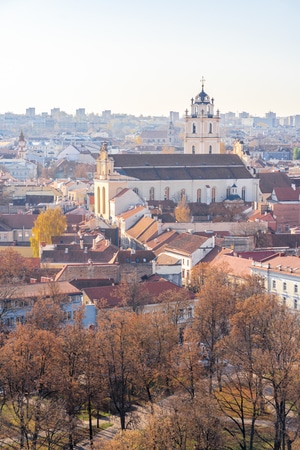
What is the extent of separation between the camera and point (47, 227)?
2110 inches

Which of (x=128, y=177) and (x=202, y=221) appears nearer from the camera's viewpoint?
(x=202, y=221)

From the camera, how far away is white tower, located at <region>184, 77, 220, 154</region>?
7762 centimetres

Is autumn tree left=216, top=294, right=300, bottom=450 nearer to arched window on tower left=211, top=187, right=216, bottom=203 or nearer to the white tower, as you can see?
arched window on tower left=211, top=187, right=216, bottom=203

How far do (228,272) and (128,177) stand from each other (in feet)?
87.8

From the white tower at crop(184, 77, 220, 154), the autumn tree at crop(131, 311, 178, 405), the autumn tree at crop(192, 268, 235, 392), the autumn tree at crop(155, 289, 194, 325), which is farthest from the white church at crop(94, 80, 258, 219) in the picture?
the autumn tree at crop(131, 311, 178, 405)

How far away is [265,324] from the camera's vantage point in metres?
29.2

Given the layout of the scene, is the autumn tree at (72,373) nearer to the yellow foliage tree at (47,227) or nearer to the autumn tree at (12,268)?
the autumn tree at (12,268)

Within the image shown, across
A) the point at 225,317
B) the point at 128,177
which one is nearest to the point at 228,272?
the point at 225,317

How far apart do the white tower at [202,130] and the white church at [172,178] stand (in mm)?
7280

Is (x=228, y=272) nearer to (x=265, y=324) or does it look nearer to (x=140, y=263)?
(x=140, y=263)

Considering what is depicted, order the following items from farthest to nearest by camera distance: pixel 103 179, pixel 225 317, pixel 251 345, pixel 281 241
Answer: pixel 103 179
pixel 281 241
pixel 225 317
pixel 251 345

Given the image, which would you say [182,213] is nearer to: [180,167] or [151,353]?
[180,167]

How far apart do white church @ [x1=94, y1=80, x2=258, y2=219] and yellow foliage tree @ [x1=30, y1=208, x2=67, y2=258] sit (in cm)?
856

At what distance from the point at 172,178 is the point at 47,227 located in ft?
50.3
